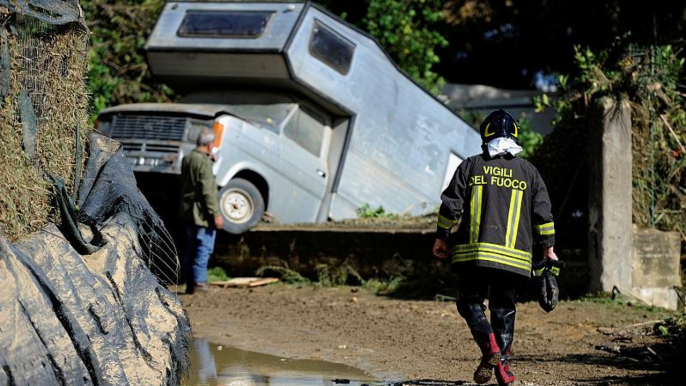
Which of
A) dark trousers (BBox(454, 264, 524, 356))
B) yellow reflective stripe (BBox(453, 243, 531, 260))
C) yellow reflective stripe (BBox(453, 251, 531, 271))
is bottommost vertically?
dark trousers (BBox(454, 264, 524, 356))

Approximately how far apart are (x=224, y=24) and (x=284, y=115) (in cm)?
143

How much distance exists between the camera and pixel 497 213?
6773 millimetres

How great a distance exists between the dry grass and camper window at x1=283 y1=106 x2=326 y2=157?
333 inches

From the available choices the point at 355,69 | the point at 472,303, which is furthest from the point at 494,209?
the point at 355,69

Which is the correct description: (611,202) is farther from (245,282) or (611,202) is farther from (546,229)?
(245,282)

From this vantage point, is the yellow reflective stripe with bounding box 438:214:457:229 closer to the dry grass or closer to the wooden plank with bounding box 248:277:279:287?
the dry grass

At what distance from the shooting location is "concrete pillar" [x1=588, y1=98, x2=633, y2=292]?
1070 centimetres

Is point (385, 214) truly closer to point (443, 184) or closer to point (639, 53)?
point (443, 184)

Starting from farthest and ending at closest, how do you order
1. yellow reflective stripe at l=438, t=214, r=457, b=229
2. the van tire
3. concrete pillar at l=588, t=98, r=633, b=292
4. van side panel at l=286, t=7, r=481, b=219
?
1. van side panel at l=286, t=7, r=481, b=219
2. the van tire
3. concrete pillar at l=588, t=98, r=633, b=292
4. yellow reflective stripe at l=438, t=214, r=457, b=229

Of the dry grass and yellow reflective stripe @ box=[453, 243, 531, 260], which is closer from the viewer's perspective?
the dry grass

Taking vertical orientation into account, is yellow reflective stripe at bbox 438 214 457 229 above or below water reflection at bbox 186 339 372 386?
above

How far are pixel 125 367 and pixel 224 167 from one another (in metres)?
8.38

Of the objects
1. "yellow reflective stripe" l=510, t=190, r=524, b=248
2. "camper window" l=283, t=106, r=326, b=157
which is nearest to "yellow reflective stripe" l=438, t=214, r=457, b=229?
"yellow reflective stripe" l=510, t=190, r=524, b=248

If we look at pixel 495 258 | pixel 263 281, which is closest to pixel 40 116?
pixel 495 258
